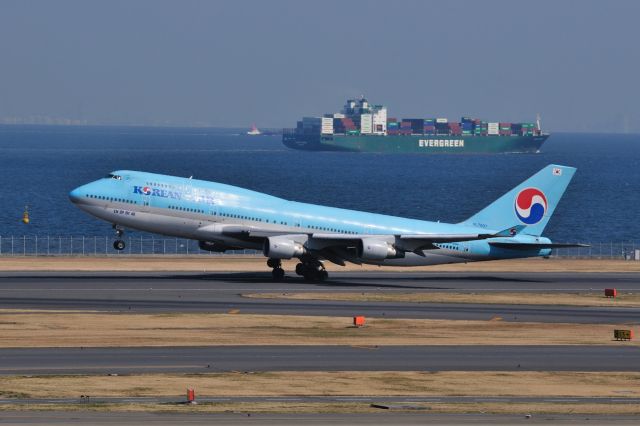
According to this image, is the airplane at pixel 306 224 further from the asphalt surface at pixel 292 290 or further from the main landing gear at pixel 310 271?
the asphalt surface at pixel 292 290

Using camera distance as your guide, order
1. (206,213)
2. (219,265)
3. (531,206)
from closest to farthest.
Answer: (206,213) < (531,206) < (219,265)

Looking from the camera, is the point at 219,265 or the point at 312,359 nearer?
the point at 312,359

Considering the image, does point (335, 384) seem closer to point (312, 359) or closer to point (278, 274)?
point (312, 359)

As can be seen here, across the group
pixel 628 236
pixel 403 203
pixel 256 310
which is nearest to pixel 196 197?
pixel 256 310

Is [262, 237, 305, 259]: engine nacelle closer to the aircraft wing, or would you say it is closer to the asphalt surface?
the aircraft wing

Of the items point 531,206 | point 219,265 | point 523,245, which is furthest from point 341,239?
point 219,265

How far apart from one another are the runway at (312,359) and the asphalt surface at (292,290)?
36.7 ft

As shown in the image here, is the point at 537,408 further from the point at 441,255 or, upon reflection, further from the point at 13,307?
the point at 441,255

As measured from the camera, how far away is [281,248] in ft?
233

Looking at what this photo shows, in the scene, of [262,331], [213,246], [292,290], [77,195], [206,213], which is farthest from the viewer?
[213,246]

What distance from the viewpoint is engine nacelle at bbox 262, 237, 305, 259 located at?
71.0 m

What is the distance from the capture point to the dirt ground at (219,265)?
8094 cm

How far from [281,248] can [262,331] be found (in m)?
20.5

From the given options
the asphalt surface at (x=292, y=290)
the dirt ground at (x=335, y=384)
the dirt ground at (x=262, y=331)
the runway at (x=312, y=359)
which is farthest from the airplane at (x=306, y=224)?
the dirt ground at (x=335, y=384)
